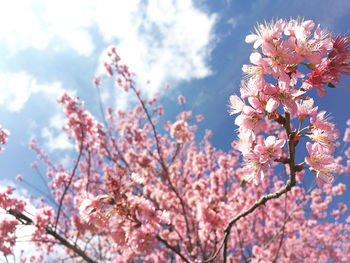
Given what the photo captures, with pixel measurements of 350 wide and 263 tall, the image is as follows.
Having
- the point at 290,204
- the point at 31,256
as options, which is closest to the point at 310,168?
the point at 290,204

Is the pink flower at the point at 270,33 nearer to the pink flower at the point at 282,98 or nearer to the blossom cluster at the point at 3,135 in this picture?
the pink flower at the point at 282,98

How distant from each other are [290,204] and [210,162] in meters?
4.69

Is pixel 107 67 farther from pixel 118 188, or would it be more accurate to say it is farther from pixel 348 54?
pixel 348 54

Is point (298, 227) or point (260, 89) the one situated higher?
point (298, 227)

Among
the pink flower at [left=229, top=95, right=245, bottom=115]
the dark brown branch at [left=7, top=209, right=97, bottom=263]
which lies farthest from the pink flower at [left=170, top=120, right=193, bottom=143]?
the pink flower at [left=229, top=95, right=245, bottom=115]

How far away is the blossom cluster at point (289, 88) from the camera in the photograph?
1197mm

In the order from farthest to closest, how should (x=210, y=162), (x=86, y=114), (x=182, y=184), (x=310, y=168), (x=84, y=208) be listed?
(x=210, y=162) → (x=182, y=184) → (x=86, y=114) → (x=84, y=208) → (x=310, y=168)

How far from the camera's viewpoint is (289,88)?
4.10 ft

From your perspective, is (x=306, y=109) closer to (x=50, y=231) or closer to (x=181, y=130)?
(x=50, y=231)

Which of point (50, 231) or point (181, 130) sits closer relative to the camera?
point (50, 231)

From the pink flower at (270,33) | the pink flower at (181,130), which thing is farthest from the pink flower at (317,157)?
the pink flower at (181,130)

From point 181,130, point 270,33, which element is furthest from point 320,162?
point 181,130

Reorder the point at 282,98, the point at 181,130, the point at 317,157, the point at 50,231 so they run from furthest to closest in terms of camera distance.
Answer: the point at 181,130, the point at 50,231, the point at 317,157, the point at 282,98

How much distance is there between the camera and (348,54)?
47.7 inches
